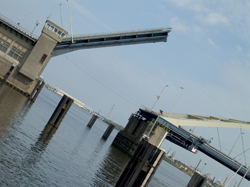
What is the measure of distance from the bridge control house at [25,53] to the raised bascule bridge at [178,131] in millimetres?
17622

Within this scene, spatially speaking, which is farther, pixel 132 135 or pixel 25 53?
pixel 132 135

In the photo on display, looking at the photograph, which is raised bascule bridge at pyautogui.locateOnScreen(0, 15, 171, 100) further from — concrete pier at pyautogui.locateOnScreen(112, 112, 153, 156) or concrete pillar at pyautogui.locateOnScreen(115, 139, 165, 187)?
concrete pillar at pyautogui.locateOnScreen(115, 139, 165, 187)

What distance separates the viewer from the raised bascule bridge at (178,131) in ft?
146

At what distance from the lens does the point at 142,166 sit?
18734 mm

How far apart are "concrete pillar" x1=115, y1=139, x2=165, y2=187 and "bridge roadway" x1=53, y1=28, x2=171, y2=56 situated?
31.9 meters

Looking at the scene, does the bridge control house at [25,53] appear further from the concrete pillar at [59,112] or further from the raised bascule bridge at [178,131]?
the raised bascule bridge at [178,131]

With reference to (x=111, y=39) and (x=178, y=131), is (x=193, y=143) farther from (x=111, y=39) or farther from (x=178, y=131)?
(x=111, y=39)

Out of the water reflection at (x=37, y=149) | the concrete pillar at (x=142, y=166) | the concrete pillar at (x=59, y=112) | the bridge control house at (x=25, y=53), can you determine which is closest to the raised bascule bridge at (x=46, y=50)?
the bridge control house at (x=25, y=53)

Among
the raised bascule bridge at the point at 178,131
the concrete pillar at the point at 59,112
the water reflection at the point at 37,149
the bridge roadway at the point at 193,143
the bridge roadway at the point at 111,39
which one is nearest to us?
the water reflection at the point at 37,149

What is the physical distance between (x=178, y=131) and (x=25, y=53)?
24.3m

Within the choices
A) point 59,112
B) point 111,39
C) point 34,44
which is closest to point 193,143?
point 111,39

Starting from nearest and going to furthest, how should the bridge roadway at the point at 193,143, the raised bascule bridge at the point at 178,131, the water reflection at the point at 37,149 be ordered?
the water reflection at the point at 37,149, the raised bascule bridge at the point at 178,131, the bridge roadway at the point at 193,143

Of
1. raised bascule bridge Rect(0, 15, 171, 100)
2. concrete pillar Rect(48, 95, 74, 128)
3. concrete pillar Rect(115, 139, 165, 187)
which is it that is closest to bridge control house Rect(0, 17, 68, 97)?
raised bascule bridge Rect(0, 15, 171, 100)

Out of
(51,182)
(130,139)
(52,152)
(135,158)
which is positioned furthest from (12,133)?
(130,139)
